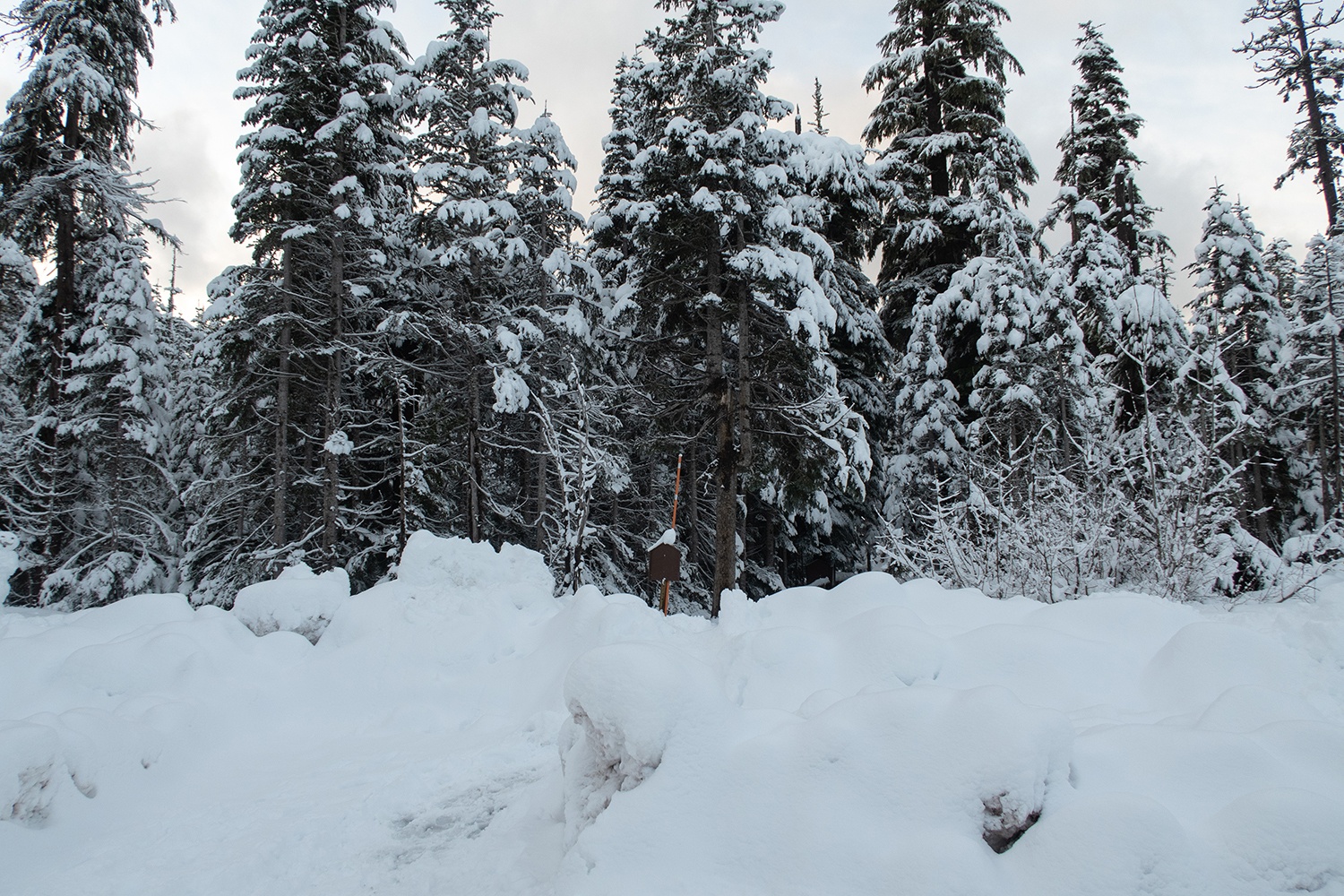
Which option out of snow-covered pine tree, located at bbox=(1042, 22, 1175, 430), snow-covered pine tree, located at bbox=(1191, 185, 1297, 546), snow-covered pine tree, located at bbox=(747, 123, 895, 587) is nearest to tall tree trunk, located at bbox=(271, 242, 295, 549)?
snow-covered pine tree, located at bbox=(747, 123, 895, 587)

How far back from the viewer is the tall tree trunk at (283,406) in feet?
47.1

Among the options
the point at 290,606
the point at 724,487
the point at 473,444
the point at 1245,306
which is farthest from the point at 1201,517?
the point at 1245,306

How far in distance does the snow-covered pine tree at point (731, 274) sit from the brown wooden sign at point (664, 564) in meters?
3.71

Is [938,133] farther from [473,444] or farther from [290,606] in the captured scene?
[290,606]

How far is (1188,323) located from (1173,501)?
20.4m

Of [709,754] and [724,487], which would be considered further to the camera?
[724,487]

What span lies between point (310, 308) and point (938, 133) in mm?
Answer: 16773

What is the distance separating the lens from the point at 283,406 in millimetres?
14734

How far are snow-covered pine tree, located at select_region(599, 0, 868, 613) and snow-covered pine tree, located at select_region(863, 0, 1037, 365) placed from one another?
5782mm

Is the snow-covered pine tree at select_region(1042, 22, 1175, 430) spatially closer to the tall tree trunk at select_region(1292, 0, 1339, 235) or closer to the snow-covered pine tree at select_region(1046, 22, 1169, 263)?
the snow-covered pine tree at select_region(1046, 22, 1169, 263)

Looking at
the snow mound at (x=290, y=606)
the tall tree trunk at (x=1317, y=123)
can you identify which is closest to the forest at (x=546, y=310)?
the tall tree trunk at (x=1317, y=123)

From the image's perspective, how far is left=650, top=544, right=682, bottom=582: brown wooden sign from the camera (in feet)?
29.5

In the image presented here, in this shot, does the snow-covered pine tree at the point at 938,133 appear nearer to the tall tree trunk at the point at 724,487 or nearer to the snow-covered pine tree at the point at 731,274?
the snow-covered pine tree at the point at 731,274

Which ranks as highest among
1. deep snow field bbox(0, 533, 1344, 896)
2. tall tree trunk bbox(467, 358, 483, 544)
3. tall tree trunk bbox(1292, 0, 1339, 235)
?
tall tree trunk bbox(1292, 0, 1339, 235)
